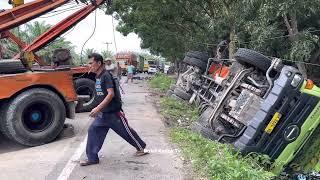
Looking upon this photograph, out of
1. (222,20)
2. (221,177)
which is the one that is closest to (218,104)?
(221,177)

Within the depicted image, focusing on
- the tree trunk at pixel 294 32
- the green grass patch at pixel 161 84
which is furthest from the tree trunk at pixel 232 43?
the green grass patch at pixel 161 84

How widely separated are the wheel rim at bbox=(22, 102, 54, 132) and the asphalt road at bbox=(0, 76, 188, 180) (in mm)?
379

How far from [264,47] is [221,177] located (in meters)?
6.00

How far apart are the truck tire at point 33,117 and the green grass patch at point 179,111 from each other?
171 inches

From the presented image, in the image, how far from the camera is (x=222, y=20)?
1666 cm

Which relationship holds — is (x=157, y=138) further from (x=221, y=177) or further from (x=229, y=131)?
(x=221, y=177)

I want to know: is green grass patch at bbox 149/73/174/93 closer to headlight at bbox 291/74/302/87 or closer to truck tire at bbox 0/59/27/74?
truck tire at bbox 0/59/27/74

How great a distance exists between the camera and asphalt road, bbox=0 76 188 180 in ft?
21.5

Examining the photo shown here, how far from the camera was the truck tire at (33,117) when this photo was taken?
8633mm

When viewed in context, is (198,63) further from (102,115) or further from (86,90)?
(102,115)

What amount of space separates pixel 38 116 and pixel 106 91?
2763 millimetres

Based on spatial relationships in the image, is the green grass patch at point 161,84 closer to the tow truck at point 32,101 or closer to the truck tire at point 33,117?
the tow truck at point 32,101

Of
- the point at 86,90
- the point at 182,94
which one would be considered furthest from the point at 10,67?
the point at 182,94

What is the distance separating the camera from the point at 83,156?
25.0ft
